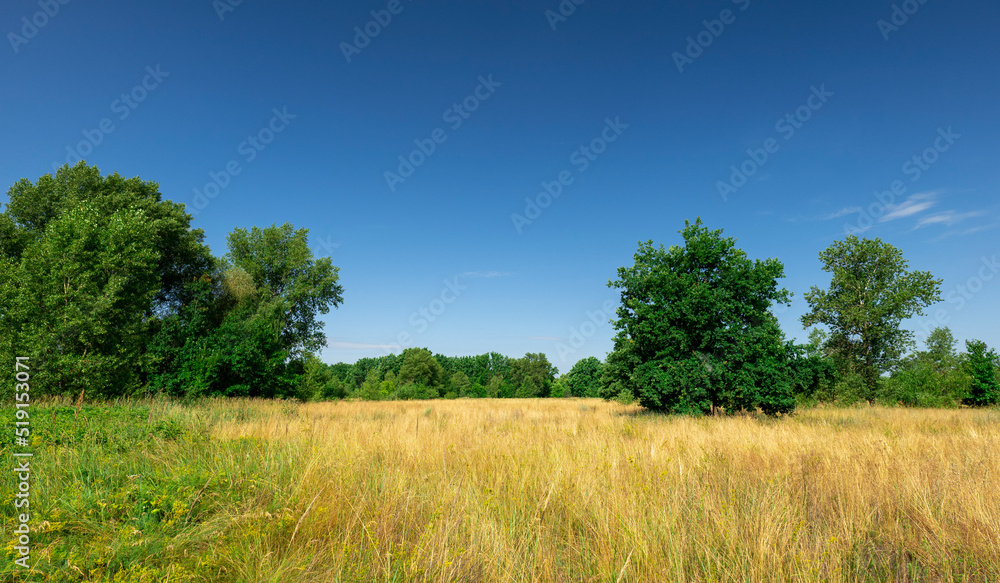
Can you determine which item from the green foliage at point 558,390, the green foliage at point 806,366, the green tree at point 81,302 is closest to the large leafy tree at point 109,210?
the green tree at point 81,302

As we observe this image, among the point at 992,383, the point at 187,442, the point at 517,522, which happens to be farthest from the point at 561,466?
the point at 992,383

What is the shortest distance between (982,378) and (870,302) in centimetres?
780

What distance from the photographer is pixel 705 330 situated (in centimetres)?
1374

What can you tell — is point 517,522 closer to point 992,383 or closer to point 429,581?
point 429,581

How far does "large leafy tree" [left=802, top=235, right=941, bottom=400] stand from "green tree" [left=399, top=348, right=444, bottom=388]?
55.5 metres

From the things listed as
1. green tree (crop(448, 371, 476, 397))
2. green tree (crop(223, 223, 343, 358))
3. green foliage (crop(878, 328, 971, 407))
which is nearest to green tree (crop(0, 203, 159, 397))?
green tree (crop(223, 223, 343, 358))

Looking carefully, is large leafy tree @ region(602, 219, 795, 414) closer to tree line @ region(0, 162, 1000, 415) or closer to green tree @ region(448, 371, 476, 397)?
tree line @ region(0, 162, 1000, 415)

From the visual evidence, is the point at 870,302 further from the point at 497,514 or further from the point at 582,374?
the point at 582,374

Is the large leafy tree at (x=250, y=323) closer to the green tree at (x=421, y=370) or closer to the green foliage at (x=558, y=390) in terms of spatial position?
the green tree at (x=421, y=370)

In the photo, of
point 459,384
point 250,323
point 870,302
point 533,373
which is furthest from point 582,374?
point 250,323

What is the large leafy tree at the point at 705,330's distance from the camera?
1325 centimetres

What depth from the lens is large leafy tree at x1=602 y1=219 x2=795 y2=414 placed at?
43.5ft

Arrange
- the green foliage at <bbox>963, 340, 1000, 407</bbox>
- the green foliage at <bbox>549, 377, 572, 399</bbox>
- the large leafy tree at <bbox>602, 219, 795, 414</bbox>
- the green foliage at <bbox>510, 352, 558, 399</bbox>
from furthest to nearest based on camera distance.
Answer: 1. the green foliage at <bbox>549, 377, 572, 399</bbox>
2. the green foliage at <bbox>510, 352, 558, 399</bbox>
3. the green foliage at <bbox>963, 340, 1000, 407</bbox>
4. the large leafy tree at <bbox>602, 219, 795, 414</bbox>

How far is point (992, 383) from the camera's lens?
2238 centimetres
